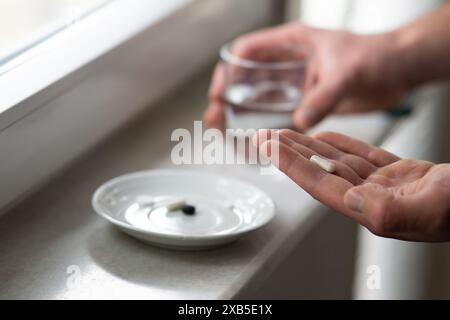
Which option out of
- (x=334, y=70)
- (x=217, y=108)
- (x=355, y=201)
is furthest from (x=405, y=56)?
(x=355, y=201)

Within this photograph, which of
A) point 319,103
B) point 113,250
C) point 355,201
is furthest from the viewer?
point 319,103

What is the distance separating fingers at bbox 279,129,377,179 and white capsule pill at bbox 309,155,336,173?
37 millimetres

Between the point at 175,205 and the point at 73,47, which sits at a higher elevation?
the point at 73,47

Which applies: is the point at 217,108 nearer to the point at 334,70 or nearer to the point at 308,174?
the point at 334,70

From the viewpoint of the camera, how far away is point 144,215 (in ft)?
2.69

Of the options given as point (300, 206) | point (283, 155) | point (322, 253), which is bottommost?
point (322, 253)

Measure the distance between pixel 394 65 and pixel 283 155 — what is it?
1.55 ft

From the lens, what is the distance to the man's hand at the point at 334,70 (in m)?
1.07

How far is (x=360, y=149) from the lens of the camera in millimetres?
817

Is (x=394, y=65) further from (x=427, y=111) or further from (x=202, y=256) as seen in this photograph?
(x=202, y=256)

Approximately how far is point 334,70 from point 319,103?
0.07 metres

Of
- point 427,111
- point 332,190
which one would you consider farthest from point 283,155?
point 427,111

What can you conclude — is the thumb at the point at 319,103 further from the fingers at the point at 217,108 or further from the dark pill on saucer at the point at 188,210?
the dark pill on saucer at the point at 188,210

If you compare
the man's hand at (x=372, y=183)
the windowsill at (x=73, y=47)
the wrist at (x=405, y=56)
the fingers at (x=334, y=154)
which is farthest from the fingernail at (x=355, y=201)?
the wrist at (x=405, y=56)
